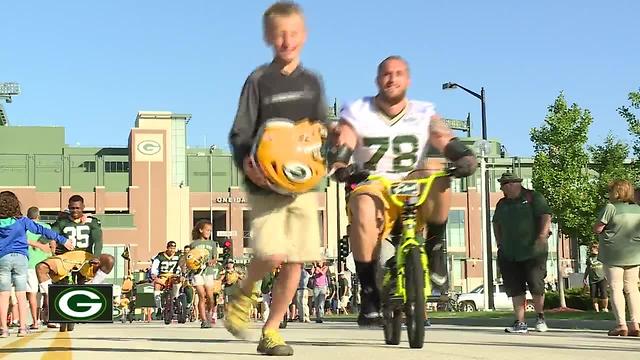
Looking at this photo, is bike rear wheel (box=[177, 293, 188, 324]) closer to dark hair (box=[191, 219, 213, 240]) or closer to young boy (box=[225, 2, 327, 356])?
dark hair (box=[191, 219, 213, 240])

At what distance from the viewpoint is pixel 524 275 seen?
1247cm

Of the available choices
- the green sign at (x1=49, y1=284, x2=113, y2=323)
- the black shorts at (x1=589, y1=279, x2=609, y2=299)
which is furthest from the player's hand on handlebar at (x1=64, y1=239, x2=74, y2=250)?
the black shorts at (x1=589, y1=279, x2=609, y2=299)

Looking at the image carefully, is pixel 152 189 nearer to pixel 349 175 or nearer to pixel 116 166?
pixel 116 166

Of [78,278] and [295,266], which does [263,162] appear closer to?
[295,266]

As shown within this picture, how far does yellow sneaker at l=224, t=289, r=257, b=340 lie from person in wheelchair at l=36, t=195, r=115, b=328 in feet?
17.8

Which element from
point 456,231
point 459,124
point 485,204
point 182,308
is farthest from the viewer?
point 459,124

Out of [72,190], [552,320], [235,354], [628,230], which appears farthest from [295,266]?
[72,190]

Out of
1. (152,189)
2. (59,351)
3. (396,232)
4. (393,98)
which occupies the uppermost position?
(152,189)

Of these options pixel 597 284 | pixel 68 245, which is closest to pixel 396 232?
pixel 68 245

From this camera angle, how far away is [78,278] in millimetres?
13211

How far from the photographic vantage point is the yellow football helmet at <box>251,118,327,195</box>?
6.68m

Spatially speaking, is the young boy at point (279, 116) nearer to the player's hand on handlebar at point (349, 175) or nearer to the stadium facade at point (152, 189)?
the player's hand on handlebar at point (349, 175)

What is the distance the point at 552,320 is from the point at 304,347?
36.5ft

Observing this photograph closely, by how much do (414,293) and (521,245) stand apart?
551 cm
